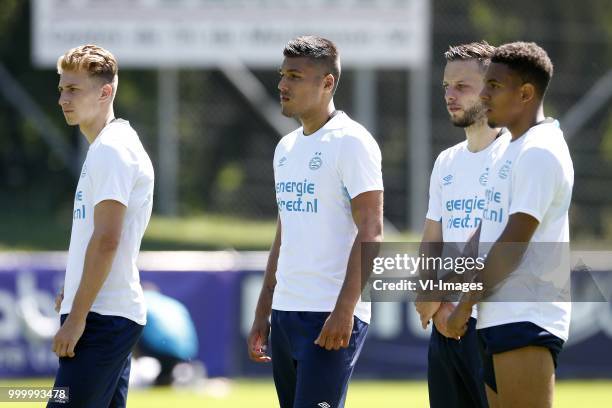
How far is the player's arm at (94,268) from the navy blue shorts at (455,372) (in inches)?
65.2

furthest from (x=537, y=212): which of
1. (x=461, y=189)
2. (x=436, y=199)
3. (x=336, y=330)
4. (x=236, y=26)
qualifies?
(x=236, y=26)

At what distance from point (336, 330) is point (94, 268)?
1.06 metres

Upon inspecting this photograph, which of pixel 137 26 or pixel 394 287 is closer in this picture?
pixel 394 287

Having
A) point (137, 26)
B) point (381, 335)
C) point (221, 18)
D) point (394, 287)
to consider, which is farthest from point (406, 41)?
point (394, 287)

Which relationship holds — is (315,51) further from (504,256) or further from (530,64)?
(504,256)

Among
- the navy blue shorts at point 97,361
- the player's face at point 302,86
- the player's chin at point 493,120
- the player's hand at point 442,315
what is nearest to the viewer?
the player's chin at point 493,120

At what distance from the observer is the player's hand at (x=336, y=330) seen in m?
5.21

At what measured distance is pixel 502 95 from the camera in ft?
16.2

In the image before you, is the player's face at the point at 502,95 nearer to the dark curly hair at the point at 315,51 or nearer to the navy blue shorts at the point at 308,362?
the dark curly hair at the point at 315,51

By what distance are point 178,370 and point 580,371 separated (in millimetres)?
4365

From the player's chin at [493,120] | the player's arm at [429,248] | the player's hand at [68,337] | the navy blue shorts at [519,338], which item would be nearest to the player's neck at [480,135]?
the player's arm at [429,248]

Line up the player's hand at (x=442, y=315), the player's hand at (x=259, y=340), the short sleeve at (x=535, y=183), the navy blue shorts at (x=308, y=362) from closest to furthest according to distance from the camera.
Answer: the short sleeve at (x=535, y=183) < the navy blue shorts at (x=308, y=362) < the player's hand at (x=442, y=315) < the player's hand at (x=259, y=340)

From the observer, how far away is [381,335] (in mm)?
12680

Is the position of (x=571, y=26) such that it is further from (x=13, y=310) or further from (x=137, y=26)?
Result: (x=13, y=310)
